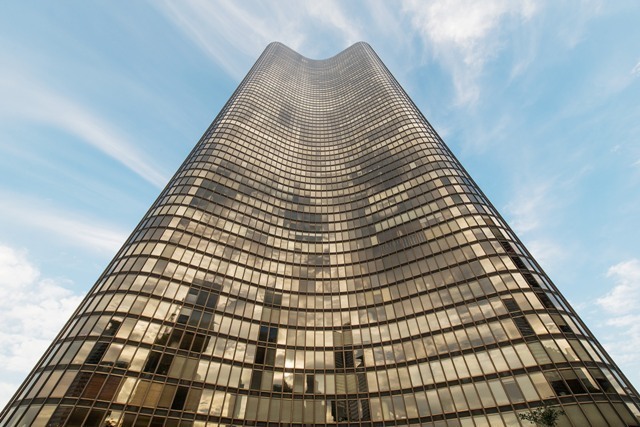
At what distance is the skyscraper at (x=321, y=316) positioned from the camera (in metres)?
28.1

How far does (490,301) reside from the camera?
3550 cm

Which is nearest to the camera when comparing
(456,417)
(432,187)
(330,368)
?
(456,417)

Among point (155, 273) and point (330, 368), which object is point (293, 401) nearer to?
point (330, 368)

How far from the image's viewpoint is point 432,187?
167ft

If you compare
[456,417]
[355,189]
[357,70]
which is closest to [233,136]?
[355,189]

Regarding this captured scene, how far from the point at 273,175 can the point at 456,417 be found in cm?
4716

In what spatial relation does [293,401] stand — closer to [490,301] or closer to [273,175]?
[490,301]

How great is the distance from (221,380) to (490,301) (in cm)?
3037

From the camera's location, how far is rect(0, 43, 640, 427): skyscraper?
1105 inches

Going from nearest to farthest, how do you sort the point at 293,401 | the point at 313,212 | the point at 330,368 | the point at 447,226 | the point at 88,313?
the point at 88,313
the point at 293,401
the point at 330,368
the point at 447,226
the point at 313,212

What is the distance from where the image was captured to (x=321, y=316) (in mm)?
44156

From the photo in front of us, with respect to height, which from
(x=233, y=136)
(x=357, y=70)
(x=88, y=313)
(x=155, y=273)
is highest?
(x=357, y=70)

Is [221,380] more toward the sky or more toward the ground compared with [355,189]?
more toward the ground

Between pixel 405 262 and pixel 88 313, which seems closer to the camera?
pixel 88 313
